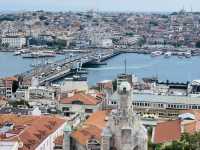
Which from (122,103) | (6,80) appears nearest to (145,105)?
(6,80)

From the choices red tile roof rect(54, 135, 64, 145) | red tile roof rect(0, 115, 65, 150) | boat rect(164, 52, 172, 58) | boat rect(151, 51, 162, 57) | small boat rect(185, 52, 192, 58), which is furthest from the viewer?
small boat rect(185, 52, 192, 58)

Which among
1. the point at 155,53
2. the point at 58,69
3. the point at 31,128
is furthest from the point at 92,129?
the point at 155,53

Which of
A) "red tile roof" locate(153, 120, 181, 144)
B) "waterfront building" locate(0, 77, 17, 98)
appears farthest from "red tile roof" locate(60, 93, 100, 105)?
"waterfront building" locate(0, 77, 17, 98)

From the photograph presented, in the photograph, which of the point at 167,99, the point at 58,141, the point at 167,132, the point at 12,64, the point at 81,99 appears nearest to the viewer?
the point at 58,141

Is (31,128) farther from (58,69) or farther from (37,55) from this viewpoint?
(37,55)

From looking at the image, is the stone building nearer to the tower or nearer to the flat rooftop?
the tower

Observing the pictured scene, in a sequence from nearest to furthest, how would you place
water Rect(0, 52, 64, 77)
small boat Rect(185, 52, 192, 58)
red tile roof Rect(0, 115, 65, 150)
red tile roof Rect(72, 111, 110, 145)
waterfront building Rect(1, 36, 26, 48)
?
1. red tile roof Rect(72, 111, 110, 145)
2. red tile roof Rect(0, 115, 65, 150)
3. water Rect(0, 52, 64, 77)
4. small boat Rect(185, 52, 192, 58)
5. waterfront building Rect(1, 36, 26, 48)

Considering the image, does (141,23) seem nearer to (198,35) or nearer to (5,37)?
(198,35)
